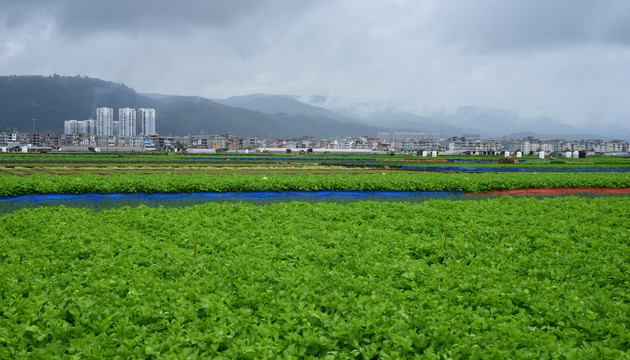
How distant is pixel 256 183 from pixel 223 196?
1844 mm

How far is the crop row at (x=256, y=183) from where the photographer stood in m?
20.8

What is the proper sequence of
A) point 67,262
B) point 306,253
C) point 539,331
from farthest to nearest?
point 306,253 < point 67,262 < point 539,331

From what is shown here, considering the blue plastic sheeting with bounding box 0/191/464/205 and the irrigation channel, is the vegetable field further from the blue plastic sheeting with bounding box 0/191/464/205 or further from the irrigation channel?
the blue plastic sheeting with bounding box 0/191/464/205

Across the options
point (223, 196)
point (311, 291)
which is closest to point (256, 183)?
point (223, 196)

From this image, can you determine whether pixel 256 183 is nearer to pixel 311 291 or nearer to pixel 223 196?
pixel 223 196

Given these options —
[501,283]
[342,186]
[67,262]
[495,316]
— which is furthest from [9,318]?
[342,186]

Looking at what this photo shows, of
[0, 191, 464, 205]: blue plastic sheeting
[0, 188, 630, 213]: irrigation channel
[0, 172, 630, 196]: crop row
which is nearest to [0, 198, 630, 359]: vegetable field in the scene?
[0, 188, 630, 213]: irrigation channel

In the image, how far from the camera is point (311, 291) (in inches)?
271

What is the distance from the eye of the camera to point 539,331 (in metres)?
5.91

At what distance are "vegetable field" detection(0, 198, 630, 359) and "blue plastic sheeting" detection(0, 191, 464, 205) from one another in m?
8.25

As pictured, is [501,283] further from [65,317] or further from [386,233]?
[65,317]

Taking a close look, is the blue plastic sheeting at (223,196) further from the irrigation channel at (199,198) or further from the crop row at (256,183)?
the crop row at (256,183)

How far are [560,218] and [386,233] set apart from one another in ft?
23.0

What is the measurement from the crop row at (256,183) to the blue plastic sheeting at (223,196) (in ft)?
0.74
